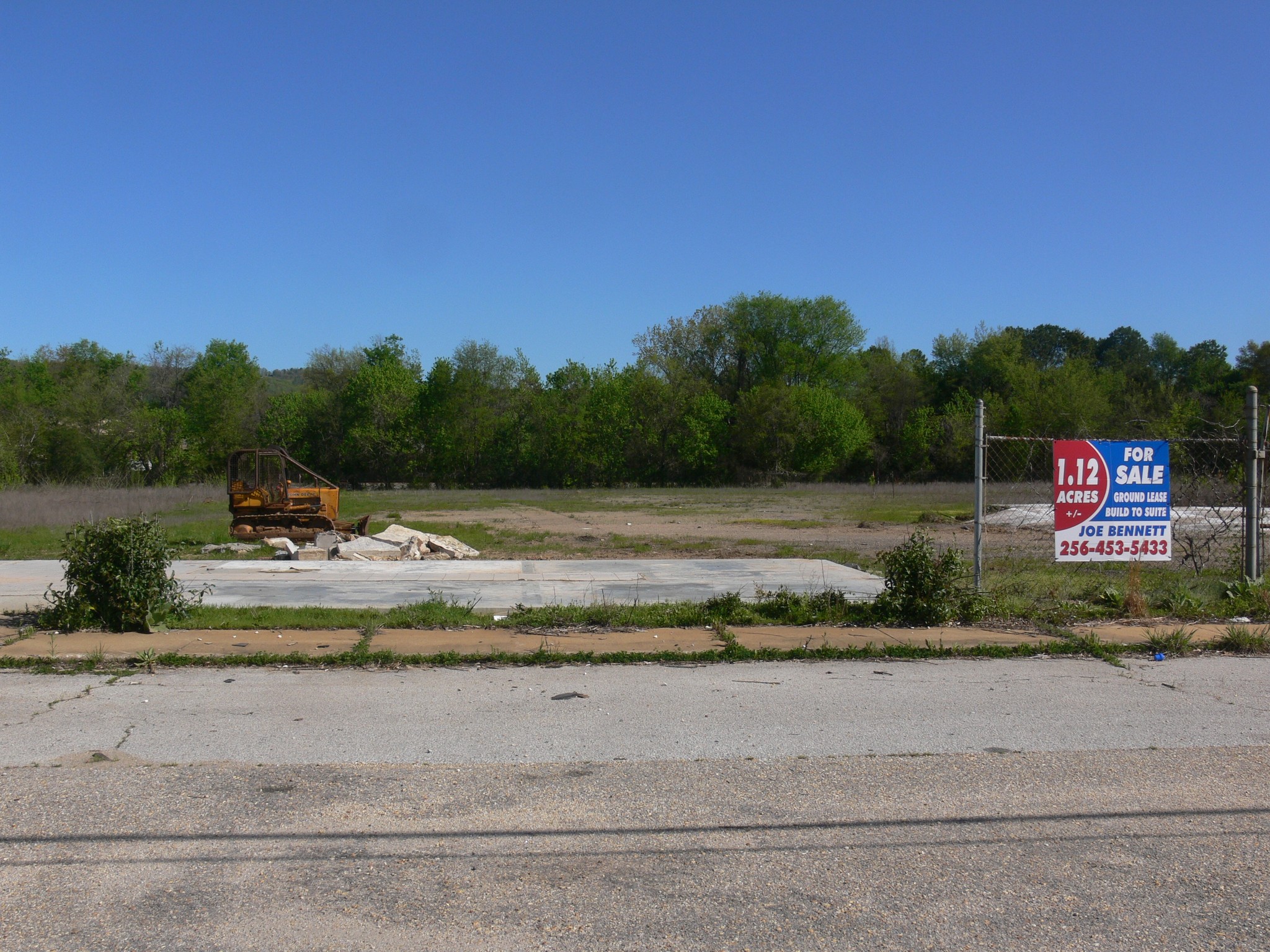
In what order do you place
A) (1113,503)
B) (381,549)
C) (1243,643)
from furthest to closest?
(381,549) < (1113,503) < (1243,643)

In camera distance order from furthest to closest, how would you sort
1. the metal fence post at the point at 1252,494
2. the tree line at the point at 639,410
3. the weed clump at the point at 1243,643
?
the tree line at the point at 639,410 < the metal fence post at the point at 1252,494 < the weed clump at the point at 1243,643

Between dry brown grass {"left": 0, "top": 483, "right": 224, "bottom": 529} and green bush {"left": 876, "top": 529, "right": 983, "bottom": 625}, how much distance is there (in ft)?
67.2

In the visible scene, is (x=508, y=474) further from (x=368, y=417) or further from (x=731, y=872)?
(x=731, y=872)

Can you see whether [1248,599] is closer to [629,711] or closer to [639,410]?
[629,711]

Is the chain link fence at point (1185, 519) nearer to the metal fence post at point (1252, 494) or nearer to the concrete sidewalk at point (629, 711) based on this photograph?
the metal fence post at point (1252, 494)

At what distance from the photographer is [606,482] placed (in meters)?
77.3

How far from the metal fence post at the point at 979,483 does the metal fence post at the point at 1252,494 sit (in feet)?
11.3

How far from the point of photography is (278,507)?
2419cm

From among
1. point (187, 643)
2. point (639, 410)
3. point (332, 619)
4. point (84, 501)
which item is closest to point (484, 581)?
point (332, 619)

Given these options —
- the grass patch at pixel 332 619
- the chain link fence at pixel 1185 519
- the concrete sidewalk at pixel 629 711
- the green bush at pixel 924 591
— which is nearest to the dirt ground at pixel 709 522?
the chain link fence at pixel 1185 519

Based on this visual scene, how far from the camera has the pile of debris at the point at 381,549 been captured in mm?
19953

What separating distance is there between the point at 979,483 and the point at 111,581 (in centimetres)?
968

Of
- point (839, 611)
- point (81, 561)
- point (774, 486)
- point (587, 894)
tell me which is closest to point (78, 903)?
point (587, 894)

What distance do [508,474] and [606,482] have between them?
27.1ft
